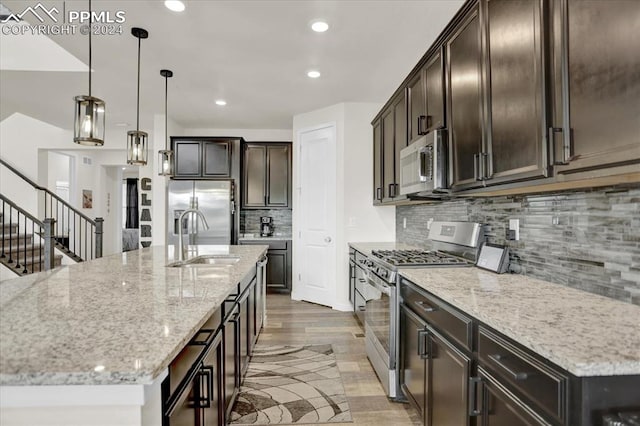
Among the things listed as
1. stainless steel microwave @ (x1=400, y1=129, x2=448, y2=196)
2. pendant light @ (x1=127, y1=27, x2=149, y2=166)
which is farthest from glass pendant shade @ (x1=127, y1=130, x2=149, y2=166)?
stainless steel microwave @ (x1=400, y1=129, x2=448, y2=196)

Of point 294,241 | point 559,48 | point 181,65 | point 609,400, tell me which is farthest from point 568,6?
point 294,241

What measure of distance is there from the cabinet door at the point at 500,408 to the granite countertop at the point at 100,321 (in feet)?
3.36

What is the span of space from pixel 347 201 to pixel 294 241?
110cm

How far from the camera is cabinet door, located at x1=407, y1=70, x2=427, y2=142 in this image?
2756 millimetres

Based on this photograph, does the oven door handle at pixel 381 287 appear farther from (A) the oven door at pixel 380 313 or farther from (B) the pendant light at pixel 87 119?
(B) the pendant light at pixel 87 119

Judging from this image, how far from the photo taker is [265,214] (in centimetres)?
623

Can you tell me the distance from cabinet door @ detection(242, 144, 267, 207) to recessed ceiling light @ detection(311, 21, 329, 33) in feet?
10.6

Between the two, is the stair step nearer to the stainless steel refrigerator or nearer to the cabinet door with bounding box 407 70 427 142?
the stainless steel refrigerator

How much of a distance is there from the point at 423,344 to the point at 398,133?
2168mm

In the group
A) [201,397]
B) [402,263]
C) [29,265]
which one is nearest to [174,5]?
[402,263]

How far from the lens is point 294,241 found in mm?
5250

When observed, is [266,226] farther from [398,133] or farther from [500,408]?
[500,408]

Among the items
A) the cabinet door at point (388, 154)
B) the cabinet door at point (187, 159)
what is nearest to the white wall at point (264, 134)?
the cabinet door at point (187, 159)

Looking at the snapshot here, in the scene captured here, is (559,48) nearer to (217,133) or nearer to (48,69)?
(48,69)
